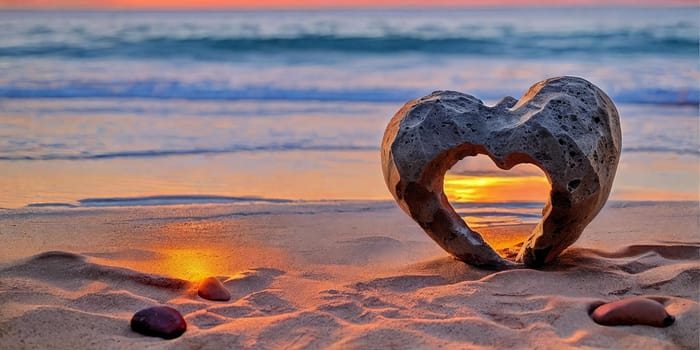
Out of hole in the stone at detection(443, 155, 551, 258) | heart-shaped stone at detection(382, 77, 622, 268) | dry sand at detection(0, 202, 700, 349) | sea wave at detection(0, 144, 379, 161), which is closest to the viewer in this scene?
dry sand at detection(0, 202, 700, 349)

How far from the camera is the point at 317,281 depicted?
379 centimetres

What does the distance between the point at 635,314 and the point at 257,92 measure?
9185 mm

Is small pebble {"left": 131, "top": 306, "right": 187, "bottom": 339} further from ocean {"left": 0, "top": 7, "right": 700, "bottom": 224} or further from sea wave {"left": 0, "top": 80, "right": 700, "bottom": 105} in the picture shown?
sea wave {"left": 0, "top": 80, "right": 700, "bottom": 105}

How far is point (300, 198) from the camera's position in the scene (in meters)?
5.77

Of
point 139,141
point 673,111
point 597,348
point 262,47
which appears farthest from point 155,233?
point 262,47

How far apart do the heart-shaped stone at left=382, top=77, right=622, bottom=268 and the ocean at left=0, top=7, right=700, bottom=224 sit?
142 centimetres

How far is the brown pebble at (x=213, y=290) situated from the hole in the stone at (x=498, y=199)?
1.49 meters

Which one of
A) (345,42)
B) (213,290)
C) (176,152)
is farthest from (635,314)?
(345,42)

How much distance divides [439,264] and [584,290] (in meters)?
0.75

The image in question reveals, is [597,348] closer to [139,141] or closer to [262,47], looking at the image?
[139,141]

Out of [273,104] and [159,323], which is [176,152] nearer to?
[273,104]

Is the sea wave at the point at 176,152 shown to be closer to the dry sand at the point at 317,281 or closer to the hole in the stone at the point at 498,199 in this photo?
the hole in the stone at the point at 498,199

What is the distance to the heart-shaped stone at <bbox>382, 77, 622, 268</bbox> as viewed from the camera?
341 centimetres

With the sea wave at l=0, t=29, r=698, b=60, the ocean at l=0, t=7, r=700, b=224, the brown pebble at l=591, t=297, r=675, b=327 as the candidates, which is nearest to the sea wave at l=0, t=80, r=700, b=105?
the ocean at l=0, t=7, r=700, b=224
